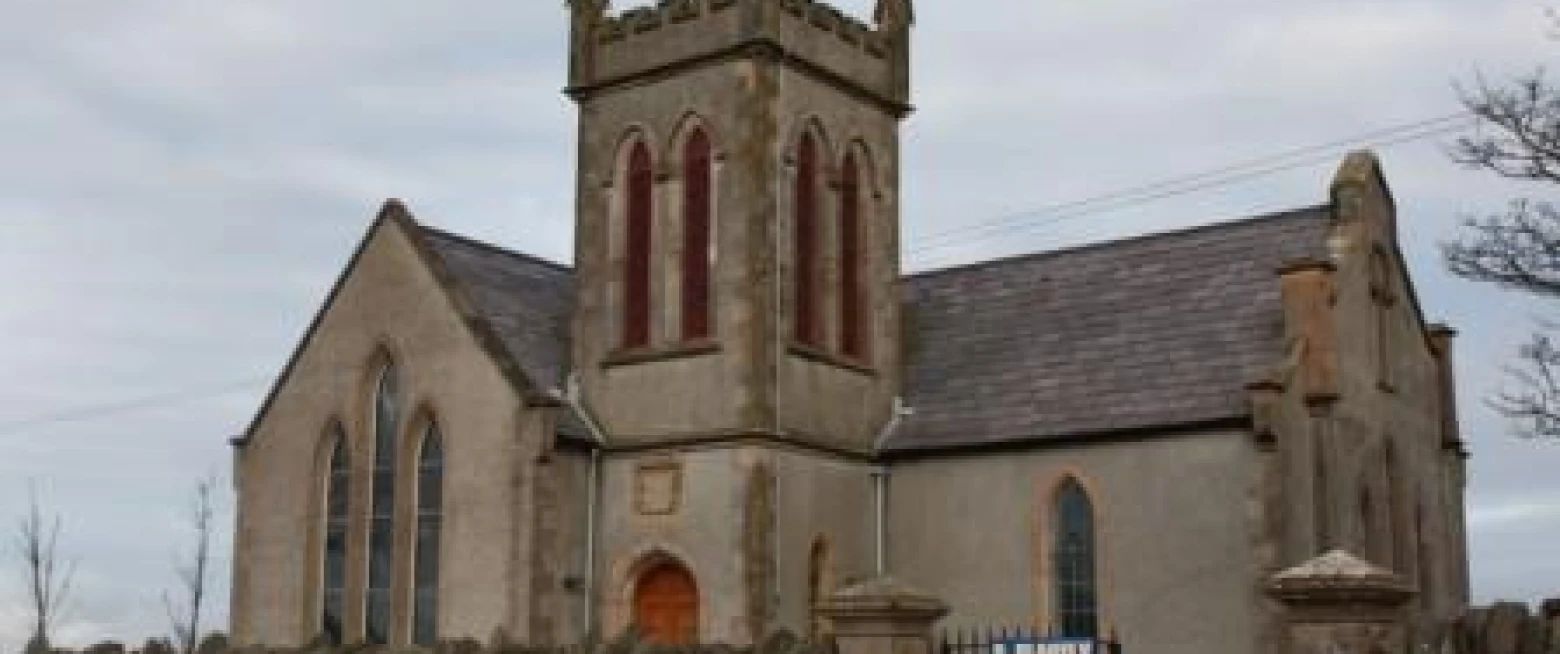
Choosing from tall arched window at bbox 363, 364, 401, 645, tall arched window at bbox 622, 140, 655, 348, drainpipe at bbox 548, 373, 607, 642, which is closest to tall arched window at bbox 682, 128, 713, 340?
tall arched window at bbox 622, 140, 655, 348

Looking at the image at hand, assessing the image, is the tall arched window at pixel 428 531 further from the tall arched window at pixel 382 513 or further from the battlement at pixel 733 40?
the battlement at pixel 733 40

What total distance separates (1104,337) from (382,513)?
11.2 m

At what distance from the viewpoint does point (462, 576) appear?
94.6 feet

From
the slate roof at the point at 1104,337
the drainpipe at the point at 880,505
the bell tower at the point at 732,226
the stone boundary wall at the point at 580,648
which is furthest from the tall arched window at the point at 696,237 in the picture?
the stone boundary wall at the point at 580,648

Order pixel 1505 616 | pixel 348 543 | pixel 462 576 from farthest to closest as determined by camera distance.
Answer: pixel 348 543, pixel 462 576, pixel 1505 616

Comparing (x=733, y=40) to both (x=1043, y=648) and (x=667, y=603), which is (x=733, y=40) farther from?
(x=1043, y=648)

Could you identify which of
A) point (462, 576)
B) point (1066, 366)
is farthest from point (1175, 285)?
point (462, 576)

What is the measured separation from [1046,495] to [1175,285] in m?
3.87

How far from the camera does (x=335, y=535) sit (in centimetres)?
3133

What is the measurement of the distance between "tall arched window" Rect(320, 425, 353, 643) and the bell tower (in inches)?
158

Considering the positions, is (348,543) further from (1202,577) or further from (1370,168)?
(1370,168)

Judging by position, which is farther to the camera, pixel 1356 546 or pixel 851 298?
pixel 851 298

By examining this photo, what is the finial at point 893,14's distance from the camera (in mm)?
32688

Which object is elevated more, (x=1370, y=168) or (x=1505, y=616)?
(x=1370, y=168)
